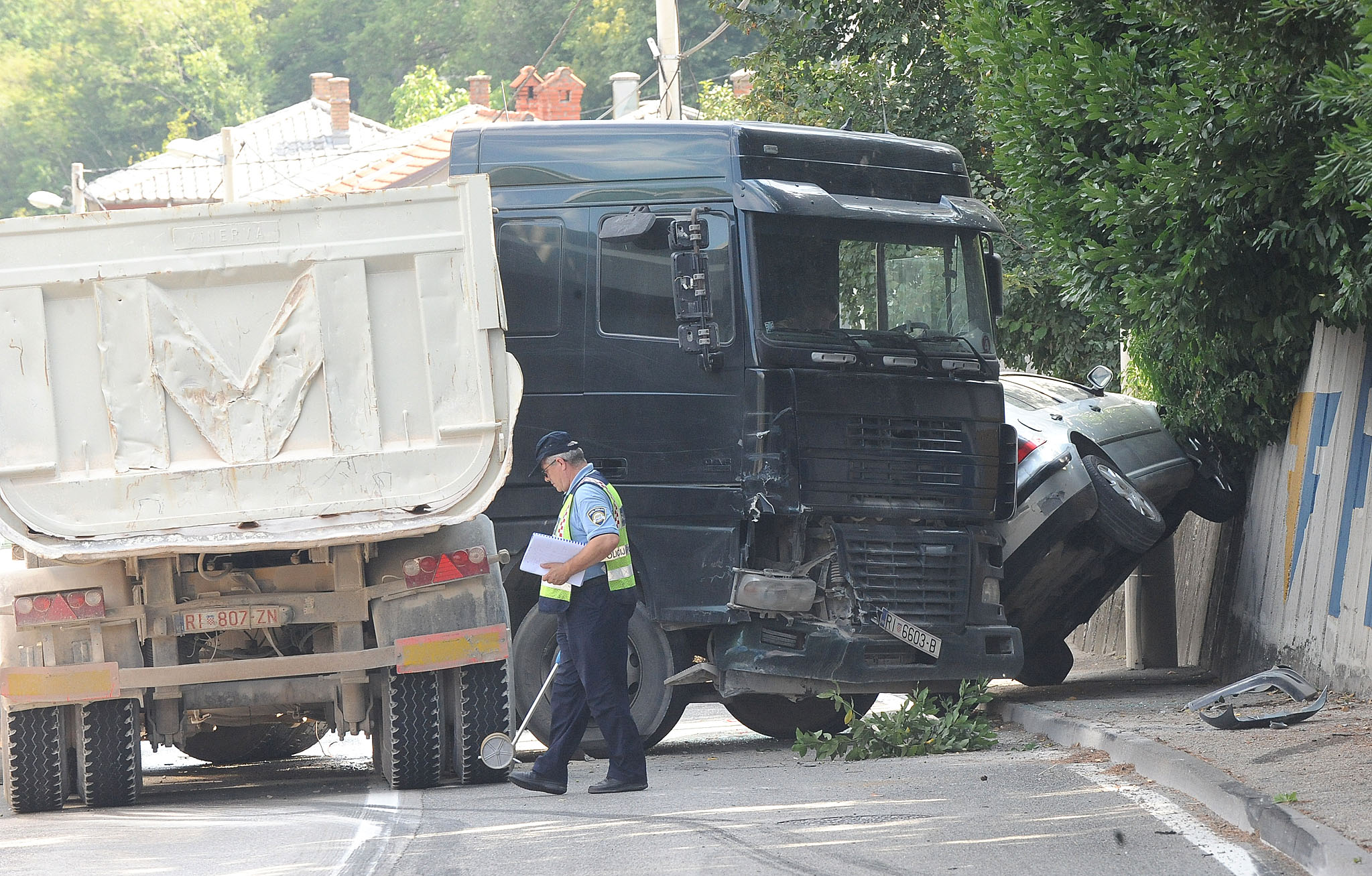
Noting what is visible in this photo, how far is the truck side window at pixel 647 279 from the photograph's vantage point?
31.9 ft

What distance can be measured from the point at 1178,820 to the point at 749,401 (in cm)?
355

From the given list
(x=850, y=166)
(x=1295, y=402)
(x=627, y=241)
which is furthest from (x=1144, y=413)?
(x=627, y=241)

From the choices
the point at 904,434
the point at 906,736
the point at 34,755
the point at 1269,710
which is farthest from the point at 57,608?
the point at 1269,710

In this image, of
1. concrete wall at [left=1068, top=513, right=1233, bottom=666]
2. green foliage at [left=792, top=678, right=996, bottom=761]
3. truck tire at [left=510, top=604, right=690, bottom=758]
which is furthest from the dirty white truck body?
concrete wall at [left=1068, top=513, right=1233, bottom=666]

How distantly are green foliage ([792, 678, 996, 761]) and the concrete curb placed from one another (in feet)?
1.61

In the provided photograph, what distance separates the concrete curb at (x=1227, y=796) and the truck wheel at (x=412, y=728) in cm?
329

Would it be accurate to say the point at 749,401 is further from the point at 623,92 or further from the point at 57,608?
the point at 623,92

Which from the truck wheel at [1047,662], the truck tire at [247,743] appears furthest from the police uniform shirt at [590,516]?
the truck wheel at [1047,662]

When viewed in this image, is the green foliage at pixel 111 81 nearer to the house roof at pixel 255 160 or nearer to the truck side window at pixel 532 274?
the house roof at pixel 255 160

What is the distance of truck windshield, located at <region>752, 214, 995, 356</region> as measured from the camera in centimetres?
978

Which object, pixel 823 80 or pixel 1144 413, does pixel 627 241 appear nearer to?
pixel 1144 413

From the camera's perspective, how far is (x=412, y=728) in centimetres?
861

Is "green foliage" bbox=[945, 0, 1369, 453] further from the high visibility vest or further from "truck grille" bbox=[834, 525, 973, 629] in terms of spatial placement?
the high visibility vest

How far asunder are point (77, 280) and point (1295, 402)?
747 centimetres
